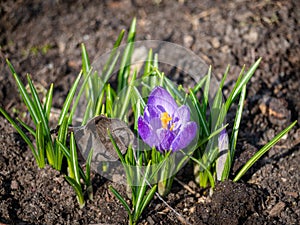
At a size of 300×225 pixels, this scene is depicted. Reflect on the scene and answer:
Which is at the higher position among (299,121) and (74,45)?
(74,45)

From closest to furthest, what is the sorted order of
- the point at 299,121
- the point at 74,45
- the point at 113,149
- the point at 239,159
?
the point at 113,149
the point at 239,159
the point at 299,121
the point at 74,45

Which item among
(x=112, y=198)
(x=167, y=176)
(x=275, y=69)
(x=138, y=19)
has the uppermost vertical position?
(x=138, y=19)

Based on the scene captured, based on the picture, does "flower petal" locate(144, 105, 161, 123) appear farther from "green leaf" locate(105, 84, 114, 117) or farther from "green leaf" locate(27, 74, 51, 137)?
"green leaf" locate(27, 74, 51, 137)

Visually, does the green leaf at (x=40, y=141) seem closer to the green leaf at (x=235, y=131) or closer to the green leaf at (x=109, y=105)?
the green leaf at (x=109, y=105)

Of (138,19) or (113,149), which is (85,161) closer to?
(113,149)

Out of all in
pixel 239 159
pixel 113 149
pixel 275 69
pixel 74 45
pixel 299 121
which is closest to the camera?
pixel 113 149

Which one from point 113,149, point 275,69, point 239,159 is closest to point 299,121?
point 275,69

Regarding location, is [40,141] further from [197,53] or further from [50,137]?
[197,53]
